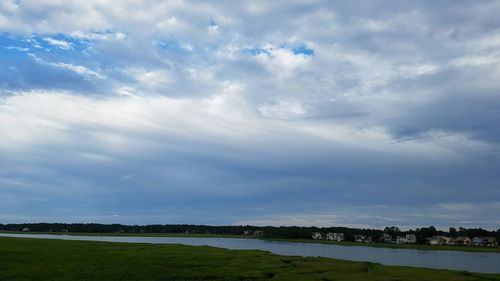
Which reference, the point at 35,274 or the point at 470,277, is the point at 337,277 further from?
the point at 35,274

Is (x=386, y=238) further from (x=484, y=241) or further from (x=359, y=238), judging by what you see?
(x=484, y=241)

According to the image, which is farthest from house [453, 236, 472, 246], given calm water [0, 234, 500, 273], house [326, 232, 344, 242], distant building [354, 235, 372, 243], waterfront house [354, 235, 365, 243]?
calm water [0, 234, 500, 273]

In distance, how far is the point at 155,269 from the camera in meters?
37.9

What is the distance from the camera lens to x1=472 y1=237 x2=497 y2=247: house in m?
143

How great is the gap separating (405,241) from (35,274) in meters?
146

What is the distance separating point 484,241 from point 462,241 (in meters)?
8.20

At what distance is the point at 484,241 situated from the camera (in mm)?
145250

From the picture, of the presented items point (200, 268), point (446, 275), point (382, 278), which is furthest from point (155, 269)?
point (446, 275)

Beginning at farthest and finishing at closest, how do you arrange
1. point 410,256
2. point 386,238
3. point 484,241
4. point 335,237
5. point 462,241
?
1. point 335,237
2. point 386,238
3. point 462,241
4. point 484,241
5. point 410,256

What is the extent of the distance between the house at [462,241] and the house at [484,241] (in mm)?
2210

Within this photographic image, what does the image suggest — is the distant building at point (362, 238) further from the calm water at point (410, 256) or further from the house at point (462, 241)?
the calm water at point (410, 256)

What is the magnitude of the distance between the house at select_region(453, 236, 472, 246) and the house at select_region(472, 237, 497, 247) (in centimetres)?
221

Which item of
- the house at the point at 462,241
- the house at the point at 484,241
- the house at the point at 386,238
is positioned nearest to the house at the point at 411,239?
the house at the point at 386,238

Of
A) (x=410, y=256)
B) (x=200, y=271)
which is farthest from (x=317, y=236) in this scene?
(x=200, y=271)
